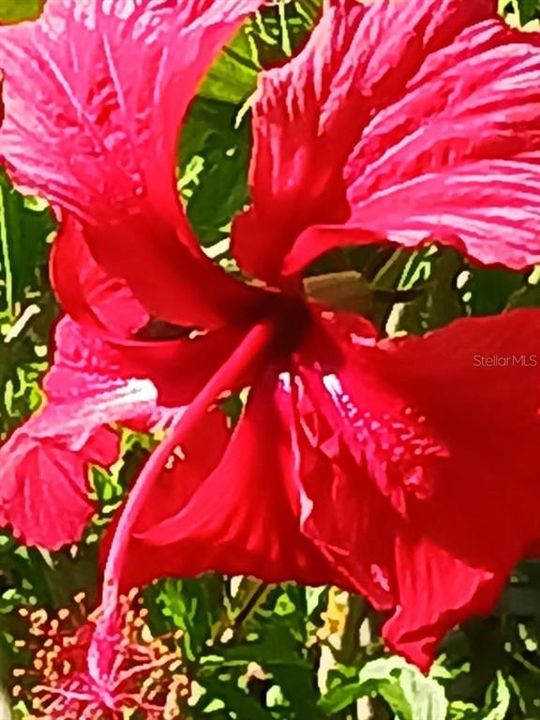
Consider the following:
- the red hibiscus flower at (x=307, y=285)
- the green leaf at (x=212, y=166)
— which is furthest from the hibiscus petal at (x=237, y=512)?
the green leaf at (x=212, y=166)

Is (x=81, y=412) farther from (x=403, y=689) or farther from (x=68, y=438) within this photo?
(x=403, y=689)

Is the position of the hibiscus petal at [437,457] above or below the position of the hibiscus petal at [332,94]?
below

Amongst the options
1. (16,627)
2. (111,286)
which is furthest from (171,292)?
(16,627)

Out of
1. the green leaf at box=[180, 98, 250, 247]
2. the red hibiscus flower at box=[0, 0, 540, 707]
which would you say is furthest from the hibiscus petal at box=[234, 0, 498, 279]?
the green leaf at box=[180, 98, 250, 247]

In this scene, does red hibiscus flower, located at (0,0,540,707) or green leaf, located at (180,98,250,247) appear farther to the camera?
green leaf, located at (180,98,250,247)

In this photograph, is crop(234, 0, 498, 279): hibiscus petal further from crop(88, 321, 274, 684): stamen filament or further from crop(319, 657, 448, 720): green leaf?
crop(319, 657, 448, 720): green leaf

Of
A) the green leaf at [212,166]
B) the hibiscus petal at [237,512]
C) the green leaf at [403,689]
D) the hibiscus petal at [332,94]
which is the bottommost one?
the green leaf at [403,689]

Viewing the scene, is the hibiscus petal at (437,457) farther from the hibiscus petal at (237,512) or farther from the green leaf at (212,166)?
the green leaf at (212,166)

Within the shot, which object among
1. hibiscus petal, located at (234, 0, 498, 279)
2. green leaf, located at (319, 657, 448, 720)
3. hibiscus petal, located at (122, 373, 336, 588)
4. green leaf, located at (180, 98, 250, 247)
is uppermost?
hibiscus petal, located at (234, 0, 498, 279)
